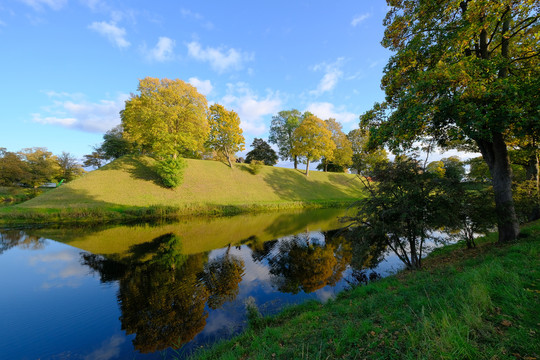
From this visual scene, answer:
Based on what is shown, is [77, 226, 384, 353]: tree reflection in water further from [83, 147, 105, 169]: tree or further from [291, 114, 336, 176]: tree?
[83, 147, 105, 169]: tree

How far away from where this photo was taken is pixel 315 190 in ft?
129

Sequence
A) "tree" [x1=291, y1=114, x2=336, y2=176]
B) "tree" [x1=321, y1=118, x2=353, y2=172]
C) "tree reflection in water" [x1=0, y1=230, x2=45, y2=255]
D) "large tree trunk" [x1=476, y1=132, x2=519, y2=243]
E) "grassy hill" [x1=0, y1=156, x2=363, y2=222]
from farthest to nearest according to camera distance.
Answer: "tree" [x1=321, y1=118, x2=353, y2=172] → "tree" [x1=291, y1=114, x2=336, y2=176] → "grassy hill" [x1=0, y1=156, x2=363, y2=222] → "tree reflection in water" [x1=0, y1=230, x2=45, y2=255] → "large tree trunk" [x1=476, y1=132, x2=519, y2=243]

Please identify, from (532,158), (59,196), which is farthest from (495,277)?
(59,196)

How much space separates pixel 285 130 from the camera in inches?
2020

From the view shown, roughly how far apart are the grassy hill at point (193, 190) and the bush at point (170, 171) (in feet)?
→ 3.62

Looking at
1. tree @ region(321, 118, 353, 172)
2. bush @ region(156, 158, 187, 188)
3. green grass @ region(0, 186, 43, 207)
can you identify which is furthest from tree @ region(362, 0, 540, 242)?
green grass @ region(0, 186, 43, 207)

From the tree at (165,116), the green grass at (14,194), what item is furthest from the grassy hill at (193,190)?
the green grass at (14,194)

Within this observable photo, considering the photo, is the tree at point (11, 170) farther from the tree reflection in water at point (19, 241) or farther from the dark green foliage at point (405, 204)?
the dark green foliage at point (405, 204)

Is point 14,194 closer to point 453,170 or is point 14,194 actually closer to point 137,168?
point 137,168

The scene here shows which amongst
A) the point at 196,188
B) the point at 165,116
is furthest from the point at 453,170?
the point at 165,116

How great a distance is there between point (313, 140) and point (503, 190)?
32.5 metres

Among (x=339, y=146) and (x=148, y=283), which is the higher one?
(x=339, y=146)

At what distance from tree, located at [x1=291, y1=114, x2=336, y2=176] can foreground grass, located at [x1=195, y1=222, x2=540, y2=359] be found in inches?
1347

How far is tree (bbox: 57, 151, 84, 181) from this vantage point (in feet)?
148
